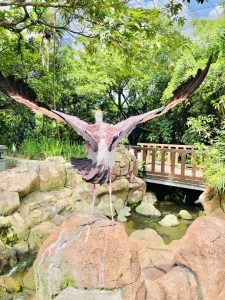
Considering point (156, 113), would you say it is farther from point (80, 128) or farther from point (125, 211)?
point (125, 211)

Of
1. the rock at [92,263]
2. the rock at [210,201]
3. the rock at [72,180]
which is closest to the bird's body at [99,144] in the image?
the rock at [92,263]

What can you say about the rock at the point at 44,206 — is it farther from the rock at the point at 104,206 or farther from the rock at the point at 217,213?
the rock at the point at 217,213

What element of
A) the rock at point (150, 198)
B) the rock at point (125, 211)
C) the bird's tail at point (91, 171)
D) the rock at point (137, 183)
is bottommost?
the rock at point (125, 211)

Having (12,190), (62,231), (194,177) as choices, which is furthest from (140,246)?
(194,177)

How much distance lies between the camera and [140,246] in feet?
19.7

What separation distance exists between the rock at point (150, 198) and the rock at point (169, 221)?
1.77m

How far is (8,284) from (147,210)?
5.55m

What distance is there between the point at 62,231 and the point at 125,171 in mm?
7977

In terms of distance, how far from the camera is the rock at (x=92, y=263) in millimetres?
3227

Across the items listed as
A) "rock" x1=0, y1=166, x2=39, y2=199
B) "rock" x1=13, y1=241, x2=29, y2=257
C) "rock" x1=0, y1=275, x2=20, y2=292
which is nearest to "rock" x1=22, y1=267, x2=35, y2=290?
"rock" x1=0, y1=275, x2=20, y2=292

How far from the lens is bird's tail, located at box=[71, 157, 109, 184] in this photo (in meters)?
2.78

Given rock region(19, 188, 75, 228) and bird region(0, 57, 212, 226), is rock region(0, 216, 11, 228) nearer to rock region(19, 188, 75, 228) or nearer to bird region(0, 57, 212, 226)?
rock region(19, 188, 75, 228)

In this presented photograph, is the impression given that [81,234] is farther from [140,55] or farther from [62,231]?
[140,55]

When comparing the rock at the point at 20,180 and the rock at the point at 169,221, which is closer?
the rock at the point at 20,180
